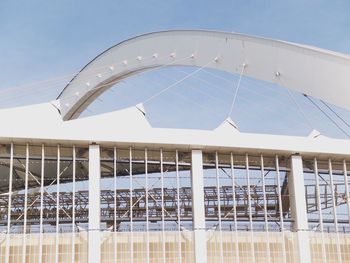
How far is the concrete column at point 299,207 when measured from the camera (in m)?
25.5

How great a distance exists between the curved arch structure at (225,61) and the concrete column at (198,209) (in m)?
7.00

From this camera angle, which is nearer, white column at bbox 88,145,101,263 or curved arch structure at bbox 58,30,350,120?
white column at bbox 88,145,101,263

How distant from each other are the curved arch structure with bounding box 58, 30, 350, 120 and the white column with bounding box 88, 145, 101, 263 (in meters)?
9.95

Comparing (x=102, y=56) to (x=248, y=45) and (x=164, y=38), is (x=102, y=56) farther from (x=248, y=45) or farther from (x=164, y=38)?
(x=248, y=45)

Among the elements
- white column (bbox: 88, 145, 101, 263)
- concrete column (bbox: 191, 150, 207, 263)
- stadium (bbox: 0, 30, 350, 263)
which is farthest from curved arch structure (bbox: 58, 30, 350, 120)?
white column (bbox: 88, 145, 101, 263)

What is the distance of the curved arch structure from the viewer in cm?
2867

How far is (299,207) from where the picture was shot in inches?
1033

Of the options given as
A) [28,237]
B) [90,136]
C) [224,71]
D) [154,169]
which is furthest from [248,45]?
[28,237]

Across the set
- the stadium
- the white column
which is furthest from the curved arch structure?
the white column

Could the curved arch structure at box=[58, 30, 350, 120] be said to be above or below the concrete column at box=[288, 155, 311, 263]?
above

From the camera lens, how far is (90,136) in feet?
81.3

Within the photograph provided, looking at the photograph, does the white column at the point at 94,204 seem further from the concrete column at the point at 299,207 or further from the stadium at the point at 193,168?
the concrete column at the point at 299,207

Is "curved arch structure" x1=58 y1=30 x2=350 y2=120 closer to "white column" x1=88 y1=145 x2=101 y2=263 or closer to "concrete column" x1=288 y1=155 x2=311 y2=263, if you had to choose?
"concrete column" x1=288 y1=155 x2=311 y2=263

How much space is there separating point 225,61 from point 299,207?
9238 mm
